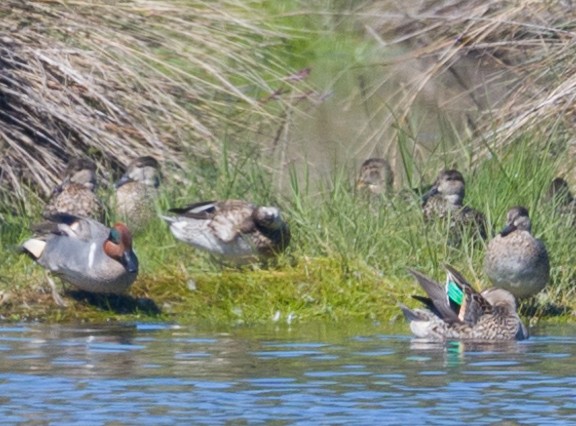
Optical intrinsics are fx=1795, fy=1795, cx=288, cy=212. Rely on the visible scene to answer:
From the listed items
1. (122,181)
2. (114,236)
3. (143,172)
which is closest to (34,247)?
(114,236)

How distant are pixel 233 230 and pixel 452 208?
1.44 metres

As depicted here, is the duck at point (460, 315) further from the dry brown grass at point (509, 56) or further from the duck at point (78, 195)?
the duck at point (78, 195)

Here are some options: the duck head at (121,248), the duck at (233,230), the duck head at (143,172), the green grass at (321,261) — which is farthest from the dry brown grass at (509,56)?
the duck head at (121,248)

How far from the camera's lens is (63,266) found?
10938 millimetres

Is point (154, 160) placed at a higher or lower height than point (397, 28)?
lower

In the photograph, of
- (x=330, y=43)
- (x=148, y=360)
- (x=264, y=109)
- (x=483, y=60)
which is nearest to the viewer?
(x=148, y=360)

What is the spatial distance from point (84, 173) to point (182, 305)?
67.0 inches

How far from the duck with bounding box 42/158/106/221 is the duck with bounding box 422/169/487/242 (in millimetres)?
2235

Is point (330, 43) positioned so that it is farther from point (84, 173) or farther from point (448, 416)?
point (448, 416)

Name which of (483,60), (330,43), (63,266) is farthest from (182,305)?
(330,43)

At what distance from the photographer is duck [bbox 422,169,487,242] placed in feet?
38.3

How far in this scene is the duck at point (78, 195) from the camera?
12.0 meters

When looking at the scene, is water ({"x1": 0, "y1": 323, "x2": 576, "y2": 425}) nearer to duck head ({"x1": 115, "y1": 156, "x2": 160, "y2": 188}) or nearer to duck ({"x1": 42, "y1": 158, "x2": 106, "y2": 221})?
duck ({"x1": 42, "y1": 158, "x2": 106, "y2": 221})

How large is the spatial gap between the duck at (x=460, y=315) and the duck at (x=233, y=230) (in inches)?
54.4
